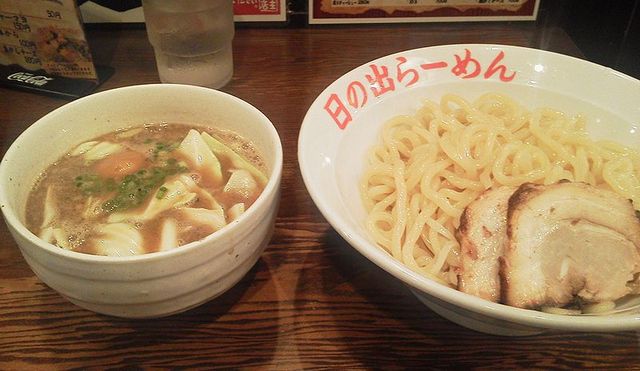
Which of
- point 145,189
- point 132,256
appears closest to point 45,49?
point 145,189

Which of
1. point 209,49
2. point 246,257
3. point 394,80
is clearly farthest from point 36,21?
point 246,257

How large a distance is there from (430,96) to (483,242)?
0.71 metres

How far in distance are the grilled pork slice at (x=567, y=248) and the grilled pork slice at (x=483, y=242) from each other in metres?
0.02

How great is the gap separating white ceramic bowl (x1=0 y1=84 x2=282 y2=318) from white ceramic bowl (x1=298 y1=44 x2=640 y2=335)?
0.60ft

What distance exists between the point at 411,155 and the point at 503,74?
1.61ft

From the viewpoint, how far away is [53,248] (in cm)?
93

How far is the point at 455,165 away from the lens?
1518 millimetres

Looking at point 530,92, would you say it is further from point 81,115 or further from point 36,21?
point 36,21

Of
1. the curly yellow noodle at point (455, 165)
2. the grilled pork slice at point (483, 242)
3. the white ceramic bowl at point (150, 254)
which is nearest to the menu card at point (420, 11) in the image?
the curly yellow noodle at point (455, 165)

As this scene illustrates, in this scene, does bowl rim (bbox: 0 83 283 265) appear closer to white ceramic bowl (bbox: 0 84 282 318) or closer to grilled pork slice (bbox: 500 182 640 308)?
white ceramic bowl (bbox: 0 84 282 318)

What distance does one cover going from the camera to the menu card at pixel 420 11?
2.58 metres

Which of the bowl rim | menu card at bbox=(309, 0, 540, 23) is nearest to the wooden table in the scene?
the bowl rim

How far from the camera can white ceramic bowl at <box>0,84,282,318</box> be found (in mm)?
942

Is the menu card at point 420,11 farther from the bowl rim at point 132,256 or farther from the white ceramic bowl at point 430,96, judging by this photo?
the bowl rim at point 132,256
